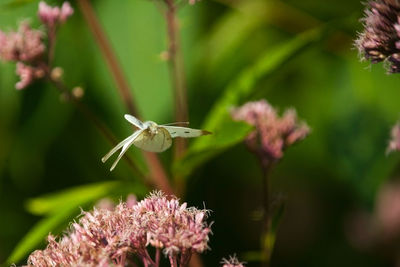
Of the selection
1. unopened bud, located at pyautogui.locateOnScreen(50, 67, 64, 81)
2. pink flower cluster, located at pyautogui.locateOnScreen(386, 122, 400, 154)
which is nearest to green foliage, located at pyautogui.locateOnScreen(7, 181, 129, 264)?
unopened bud, located at pyautogui.locateOnScreen(50, 67, 64, 81)

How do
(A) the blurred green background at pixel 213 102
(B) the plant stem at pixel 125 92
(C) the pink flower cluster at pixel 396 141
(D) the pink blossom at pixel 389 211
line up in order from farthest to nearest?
(D) the pink blossom at pixel 389 211 < (A) the blurred green background at pixel 213 102 < (B) the plant stem at pixel 125 92 < (C) the pink flower cluster at pixel 396 141

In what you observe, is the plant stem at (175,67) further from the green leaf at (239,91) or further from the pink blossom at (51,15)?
the pink blossom at (51,15)

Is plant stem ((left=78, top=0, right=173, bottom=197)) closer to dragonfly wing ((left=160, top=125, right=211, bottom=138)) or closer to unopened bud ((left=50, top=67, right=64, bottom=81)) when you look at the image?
unopened bud ((left=50, top=67, right=64, bottom=81))

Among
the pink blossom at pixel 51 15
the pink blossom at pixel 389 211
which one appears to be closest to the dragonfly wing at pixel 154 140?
the pink blossom at pixel 51 15

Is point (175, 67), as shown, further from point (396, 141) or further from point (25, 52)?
point (396, 141)

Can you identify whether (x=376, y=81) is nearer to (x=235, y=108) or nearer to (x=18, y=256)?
(x=235, y=108)

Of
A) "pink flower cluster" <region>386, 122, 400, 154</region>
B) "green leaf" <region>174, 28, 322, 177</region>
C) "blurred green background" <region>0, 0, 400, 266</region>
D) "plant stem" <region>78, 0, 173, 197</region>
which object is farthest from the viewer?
"blurred green background" <region>0, 0, 400, 266</region>

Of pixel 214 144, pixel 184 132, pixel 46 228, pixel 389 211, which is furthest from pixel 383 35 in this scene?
pixel 389 211

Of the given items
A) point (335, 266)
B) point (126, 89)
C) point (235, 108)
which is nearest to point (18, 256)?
point (126, 89)
